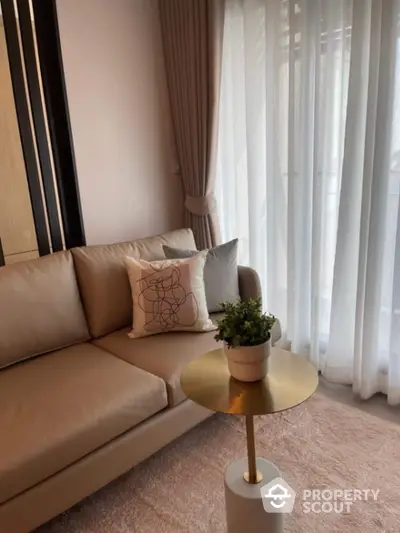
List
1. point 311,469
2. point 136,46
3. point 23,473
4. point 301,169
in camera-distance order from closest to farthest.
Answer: point 23,473 < point 311,469 < point 301,169 < point 136,46

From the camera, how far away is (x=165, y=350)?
6.72ft

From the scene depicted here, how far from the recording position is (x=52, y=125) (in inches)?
95.0

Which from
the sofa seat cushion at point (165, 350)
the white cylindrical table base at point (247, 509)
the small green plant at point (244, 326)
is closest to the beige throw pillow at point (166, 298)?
the sofa seat cushion at point (165, 350)

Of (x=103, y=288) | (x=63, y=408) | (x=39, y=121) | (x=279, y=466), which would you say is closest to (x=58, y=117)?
(x=39, y=121)

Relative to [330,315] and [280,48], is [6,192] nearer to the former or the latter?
[280,48]

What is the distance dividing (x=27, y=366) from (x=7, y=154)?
1079 mm

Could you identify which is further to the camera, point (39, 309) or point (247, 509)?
point (39, 309)

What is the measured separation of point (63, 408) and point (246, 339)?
75 centimetres

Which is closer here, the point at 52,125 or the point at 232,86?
the point at 52,125

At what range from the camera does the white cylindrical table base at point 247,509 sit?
4.49ft

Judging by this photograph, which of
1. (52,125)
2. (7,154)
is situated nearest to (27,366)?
(7,154)

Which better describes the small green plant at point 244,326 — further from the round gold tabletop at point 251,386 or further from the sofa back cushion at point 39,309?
the sofa back cushion at point 39,309

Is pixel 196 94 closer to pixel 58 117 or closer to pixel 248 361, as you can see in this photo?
pixel 58 117

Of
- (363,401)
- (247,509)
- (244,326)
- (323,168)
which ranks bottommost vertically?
(363,401)
